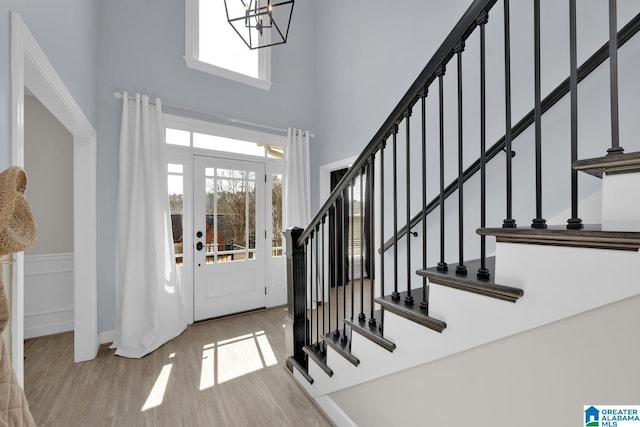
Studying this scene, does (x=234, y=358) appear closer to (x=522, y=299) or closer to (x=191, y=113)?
(x=522, y=299)

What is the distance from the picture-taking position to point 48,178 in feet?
9.87

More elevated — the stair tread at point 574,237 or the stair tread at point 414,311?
the stair tread at point 574,237

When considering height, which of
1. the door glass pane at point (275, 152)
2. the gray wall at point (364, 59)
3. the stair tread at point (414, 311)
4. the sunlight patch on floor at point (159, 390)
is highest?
the gray wall at point (364, 59)

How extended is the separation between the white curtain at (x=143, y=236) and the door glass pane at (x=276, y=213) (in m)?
1.34

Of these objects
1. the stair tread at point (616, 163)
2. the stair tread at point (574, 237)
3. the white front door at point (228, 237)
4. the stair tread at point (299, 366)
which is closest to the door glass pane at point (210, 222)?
the white front door at point (228, 237)

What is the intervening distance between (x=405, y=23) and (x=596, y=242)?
2854 millimetres

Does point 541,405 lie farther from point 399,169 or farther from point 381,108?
point 381,108

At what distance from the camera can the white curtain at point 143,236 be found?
266 centimetres

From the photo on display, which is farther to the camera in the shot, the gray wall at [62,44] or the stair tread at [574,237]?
the gray wall at [62,44]

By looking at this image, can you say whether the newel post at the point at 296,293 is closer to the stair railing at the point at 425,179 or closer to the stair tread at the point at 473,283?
the stair railing at the point at 425,179

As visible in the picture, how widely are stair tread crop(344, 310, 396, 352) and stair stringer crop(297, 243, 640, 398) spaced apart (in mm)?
29

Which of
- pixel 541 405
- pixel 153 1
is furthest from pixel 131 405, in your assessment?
pixel 153 1

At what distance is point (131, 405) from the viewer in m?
1.87

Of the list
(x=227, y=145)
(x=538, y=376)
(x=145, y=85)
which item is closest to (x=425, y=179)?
(x=538, y=376)
